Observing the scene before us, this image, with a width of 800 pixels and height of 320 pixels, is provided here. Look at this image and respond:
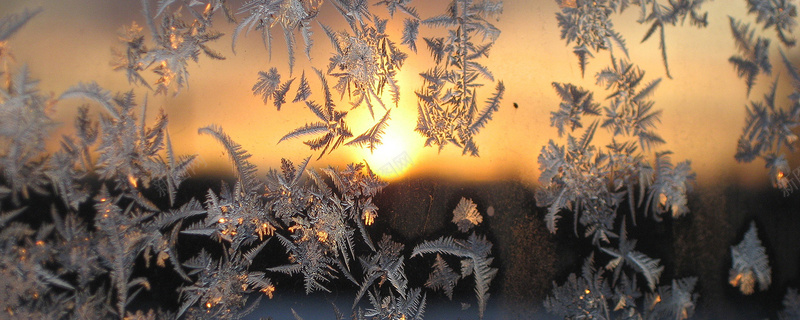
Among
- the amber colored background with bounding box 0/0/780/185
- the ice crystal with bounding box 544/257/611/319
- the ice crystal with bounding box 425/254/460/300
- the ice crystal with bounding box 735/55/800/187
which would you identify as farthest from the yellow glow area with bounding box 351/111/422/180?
the ice crystal with bounding box 735/55/800/187

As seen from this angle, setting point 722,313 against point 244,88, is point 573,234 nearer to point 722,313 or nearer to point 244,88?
point 722,313

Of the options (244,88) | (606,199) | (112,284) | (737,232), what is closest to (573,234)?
(606,199)

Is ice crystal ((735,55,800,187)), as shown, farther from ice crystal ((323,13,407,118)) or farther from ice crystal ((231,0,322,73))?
ice crystal ((231,0,322,73))

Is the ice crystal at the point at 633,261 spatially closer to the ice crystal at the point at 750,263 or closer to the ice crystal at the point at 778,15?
the ice crystal at the point at 750,263

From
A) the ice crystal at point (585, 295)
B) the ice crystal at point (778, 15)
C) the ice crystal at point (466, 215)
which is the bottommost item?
the ice crystal at point (585, 295)

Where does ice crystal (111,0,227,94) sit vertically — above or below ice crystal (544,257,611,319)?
above

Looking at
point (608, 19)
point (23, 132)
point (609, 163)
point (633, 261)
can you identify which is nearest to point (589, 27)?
point (608, 19)

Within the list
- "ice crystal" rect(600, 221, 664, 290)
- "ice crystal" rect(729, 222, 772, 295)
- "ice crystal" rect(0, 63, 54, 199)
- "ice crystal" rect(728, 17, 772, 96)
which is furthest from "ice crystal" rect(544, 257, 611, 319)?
"ice crystal" rect(0, 63, 54, 199)

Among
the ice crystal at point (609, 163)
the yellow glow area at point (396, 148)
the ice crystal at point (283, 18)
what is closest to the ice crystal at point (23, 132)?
the ice crystal at point (283, 18)

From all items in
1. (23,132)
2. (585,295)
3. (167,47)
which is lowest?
(585,295)

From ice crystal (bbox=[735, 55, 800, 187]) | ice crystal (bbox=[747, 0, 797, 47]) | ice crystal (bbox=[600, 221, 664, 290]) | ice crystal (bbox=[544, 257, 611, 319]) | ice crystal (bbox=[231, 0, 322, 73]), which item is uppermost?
ice crystal (bbox=[747, 0, 797, 47])

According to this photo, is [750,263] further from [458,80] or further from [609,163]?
[458,80]
